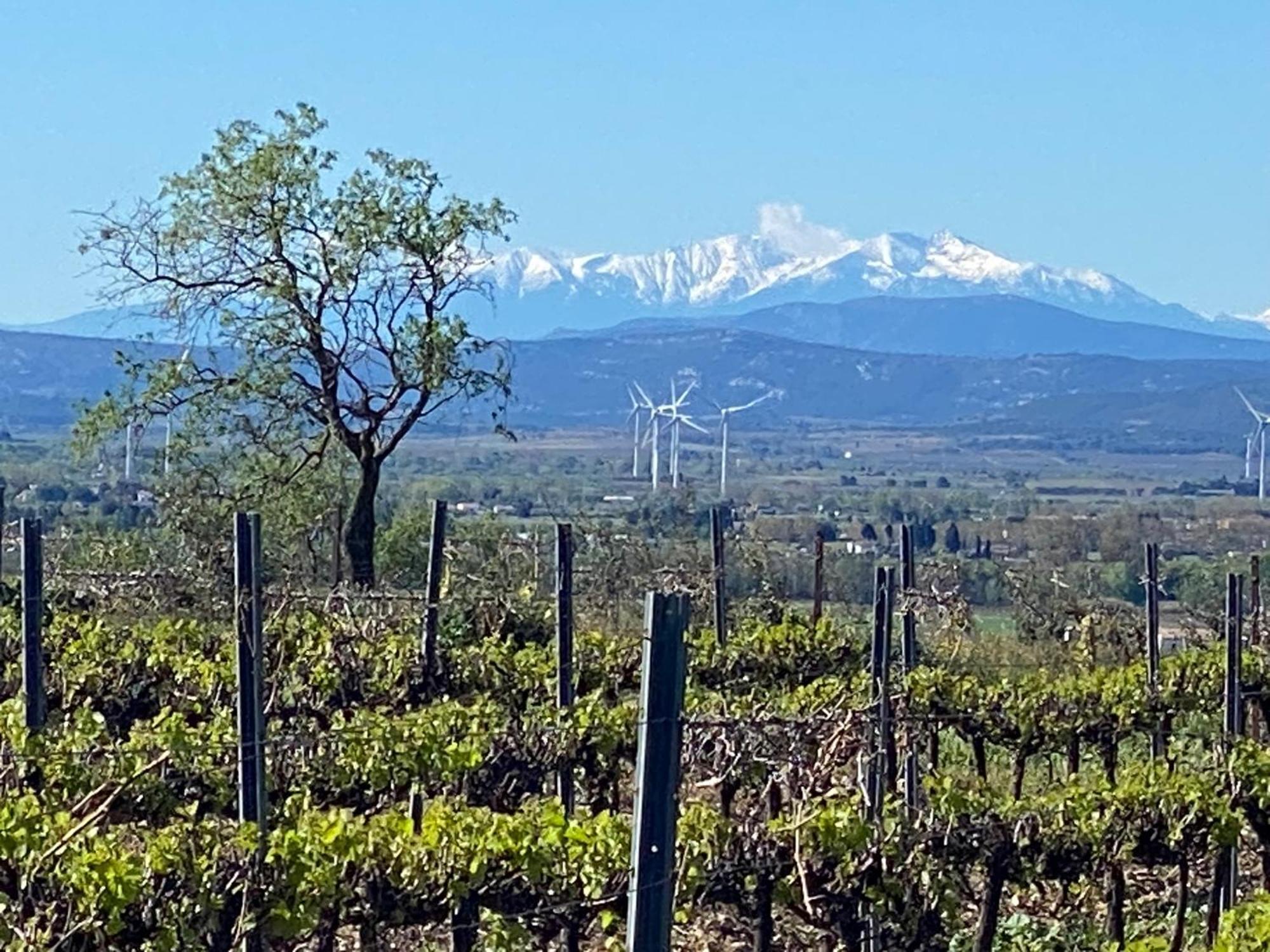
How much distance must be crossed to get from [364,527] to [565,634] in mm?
9259

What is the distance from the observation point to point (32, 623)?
41.0ft

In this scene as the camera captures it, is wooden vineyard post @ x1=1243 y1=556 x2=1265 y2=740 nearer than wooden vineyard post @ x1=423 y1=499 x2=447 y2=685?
No

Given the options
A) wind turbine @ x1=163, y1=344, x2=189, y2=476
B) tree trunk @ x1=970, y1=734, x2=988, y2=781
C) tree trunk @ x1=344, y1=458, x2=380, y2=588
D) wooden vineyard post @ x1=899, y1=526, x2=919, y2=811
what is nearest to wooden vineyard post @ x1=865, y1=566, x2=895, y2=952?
wooden vineyard post @ x1=899, y1=526, x2=919, y2=811

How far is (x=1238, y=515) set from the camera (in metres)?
94.9

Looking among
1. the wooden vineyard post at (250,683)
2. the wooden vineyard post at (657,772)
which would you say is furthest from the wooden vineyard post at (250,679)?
the wooden vineyard post at (657,772)

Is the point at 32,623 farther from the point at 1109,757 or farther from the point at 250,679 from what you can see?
the point at 1109,757

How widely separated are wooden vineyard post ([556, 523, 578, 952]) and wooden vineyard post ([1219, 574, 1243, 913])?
13.3 ft

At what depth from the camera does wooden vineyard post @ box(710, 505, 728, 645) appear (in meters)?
19.0

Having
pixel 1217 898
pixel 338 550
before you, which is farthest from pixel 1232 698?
pixel 338 550

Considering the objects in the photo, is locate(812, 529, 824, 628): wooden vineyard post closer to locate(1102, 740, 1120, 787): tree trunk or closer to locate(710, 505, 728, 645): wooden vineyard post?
locate(710, 505, 728, 645): wooden vineyard post

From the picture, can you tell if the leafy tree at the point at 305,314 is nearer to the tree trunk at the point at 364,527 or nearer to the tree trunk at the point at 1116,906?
the tree trunk at the point at 364,527

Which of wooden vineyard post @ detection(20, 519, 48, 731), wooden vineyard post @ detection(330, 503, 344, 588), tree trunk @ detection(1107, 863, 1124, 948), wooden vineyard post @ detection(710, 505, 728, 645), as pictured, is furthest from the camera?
wooden vineyard post @ detection(330, 503, 344, 588)

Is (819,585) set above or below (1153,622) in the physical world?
below

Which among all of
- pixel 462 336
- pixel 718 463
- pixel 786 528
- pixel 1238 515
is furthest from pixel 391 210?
pixel 718 463
